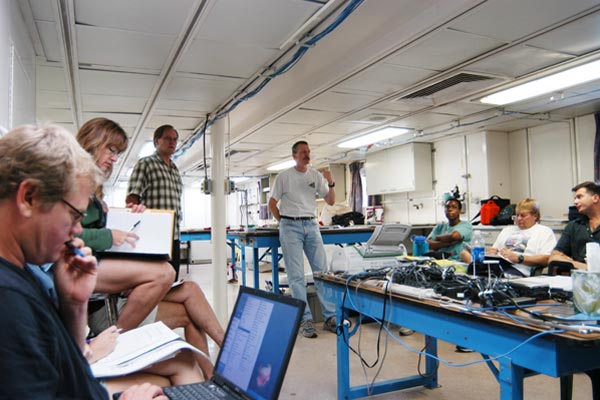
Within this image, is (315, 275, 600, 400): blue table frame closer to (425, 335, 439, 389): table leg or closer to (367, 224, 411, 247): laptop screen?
(367, 224, 411, 247): laptop screen

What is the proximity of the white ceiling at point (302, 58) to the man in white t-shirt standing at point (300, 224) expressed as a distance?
77 centimetres

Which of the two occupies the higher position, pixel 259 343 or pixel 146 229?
pixel 146 229

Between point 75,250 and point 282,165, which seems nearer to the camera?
point 75,250

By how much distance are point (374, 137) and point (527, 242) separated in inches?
128

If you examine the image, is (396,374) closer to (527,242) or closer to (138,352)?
(527,242)

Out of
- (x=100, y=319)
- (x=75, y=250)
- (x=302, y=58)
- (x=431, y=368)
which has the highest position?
(x=302, y=58)

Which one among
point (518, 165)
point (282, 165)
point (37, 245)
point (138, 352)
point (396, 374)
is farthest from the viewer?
point (282, 165)

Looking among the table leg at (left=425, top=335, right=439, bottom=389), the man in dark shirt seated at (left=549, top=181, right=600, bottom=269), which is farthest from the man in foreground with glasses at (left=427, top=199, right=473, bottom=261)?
the table leg at (left=425, top=335, right=439, bottom=389)

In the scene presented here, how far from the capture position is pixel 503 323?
1.21 meters

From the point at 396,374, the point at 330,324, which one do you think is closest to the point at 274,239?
the point at 330,324

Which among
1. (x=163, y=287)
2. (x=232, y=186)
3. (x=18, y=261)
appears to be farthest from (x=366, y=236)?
(x=18, y=261)

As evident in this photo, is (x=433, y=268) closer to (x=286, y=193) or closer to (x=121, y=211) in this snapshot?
(x=121, y=211)

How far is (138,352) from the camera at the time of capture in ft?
3.64

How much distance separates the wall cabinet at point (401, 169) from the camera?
22.5 feet
